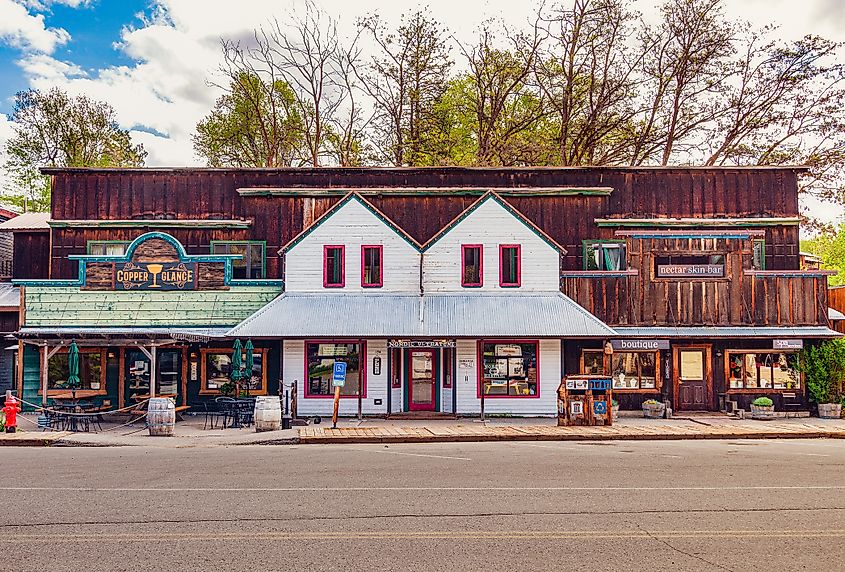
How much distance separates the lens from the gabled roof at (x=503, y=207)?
25266 mm

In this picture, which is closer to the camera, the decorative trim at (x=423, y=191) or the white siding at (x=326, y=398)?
the white siding at (x=326, y=398)

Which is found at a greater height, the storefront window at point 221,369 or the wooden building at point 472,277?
the wooden building at point 472,277

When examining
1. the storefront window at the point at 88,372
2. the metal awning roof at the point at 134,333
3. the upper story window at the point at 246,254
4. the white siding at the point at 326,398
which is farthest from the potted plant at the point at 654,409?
the storefront window at the point at 88,372

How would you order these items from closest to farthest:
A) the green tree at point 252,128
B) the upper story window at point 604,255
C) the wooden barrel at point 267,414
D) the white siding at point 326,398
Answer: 1. the wooden barrel at point 267,414
2. the white siding at point 326,398
3. the upper story window at point 604,255
4. the green tree at point 252,128

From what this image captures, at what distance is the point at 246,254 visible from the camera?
27.3 meters

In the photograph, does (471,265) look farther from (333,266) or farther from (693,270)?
(693,270)

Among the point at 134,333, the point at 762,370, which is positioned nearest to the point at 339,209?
the point at 134,333

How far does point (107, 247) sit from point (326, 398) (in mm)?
9700

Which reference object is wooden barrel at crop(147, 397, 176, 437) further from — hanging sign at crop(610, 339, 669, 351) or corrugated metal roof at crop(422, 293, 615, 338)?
hanging sign at crop(610, 339, 669, 351)

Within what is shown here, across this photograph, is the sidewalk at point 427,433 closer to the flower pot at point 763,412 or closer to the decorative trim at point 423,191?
the flower pot at point 763,412

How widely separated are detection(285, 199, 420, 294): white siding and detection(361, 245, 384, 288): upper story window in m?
0.11

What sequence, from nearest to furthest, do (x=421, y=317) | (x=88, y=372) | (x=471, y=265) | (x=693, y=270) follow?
1. (x=421, y=317)
2. (x=88, y=372)
3. (x=471, y=265)
4. (x=693, y=270)

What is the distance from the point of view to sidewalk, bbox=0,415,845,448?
19.6m

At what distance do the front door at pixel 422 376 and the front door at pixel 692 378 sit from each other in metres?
7.81
